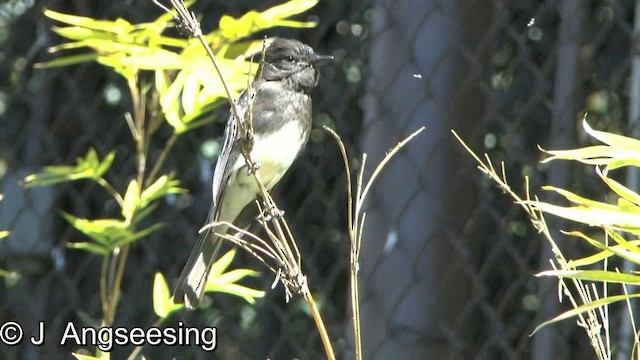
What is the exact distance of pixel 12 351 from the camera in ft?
8.13

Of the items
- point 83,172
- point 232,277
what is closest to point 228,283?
point 232,277

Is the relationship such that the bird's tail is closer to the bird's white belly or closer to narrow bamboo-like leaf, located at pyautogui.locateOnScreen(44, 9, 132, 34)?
the bird's white belly

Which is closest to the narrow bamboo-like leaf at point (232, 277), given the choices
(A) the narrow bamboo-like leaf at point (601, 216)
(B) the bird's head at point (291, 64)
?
(B) the bird's head at point (291, 64)

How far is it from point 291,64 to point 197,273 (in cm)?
44

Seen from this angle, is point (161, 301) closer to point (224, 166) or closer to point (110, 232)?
point (110, 232)

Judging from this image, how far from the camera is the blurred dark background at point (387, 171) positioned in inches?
72.6

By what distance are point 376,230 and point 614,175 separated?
0.76 metres

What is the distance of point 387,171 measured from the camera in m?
1.87

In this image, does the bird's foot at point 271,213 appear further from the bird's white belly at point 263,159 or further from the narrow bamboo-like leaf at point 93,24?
the bird's white belly at point 263,159

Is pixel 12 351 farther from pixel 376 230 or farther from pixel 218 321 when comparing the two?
pixel 376 230

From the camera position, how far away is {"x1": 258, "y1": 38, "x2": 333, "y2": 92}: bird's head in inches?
71.1

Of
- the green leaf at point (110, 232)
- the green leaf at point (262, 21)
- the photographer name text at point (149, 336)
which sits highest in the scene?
the green leaf at point (262, 21)

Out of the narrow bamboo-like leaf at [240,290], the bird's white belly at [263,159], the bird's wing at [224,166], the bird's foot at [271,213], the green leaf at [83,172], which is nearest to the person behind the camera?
the bird's foot at [271,213]

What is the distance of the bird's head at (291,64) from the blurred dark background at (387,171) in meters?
0.13
